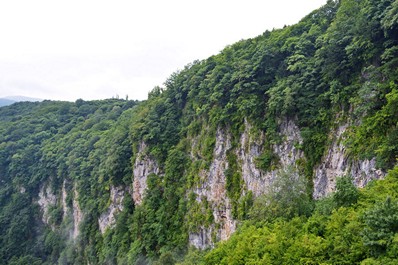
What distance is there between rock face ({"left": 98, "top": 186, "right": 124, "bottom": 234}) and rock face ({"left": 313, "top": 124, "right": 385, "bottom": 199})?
86.5 feet

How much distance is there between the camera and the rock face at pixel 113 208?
39.4m

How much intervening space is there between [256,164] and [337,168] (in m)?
6.97

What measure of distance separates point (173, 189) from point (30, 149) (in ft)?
139

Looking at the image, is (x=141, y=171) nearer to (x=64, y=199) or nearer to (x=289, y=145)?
(x=289, y=145)

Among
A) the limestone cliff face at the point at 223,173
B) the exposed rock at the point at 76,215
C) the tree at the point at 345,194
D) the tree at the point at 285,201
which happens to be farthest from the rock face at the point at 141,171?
the tree at the point at 345,194

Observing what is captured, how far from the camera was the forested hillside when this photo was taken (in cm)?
1309

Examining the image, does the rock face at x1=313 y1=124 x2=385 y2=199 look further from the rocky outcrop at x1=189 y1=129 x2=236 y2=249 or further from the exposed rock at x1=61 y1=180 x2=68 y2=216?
the exposed rock at x1=61 y1=180 x2=68 y2=216

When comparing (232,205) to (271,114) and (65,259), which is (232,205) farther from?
(65,259)

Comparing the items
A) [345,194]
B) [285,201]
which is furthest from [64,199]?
[345,194]

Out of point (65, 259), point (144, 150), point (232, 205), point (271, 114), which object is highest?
point (271, 114)

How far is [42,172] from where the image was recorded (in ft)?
186

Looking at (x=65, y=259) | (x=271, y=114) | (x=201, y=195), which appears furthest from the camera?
(x=65, y=259)

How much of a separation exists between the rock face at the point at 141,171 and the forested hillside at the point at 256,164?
136 mm

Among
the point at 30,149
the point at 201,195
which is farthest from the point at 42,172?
the point at 201,195
